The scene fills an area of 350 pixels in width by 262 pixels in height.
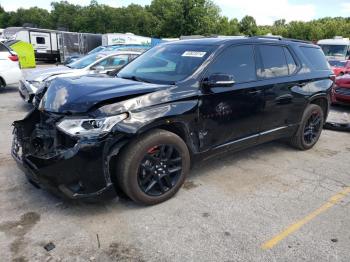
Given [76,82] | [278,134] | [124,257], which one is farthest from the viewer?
[278,134]

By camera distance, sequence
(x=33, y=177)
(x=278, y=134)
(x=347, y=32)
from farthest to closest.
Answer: (x=347, y=32) < (x=278, y=134) < (x=33, y=177)

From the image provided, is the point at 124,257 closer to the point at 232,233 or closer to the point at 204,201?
the point at 232,233

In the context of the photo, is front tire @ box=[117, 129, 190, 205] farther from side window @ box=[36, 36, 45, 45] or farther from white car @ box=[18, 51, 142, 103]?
side window @ box=[36, 36, 45, 45]

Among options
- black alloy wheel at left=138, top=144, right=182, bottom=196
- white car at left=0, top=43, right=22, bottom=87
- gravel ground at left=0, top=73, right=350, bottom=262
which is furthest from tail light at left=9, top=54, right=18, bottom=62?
black alloy wheel at left=138, top=144, right=182, bottom=196

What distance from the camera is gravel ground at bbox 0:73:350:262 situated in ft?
9.63

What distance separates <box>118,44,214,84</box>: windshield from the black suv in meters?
0.01

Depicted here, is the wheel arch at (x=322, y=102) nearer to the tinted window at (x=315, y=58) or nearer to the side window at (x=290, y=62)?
the tinted window at (x=315, y=58)

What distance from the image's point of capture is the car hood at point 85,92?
3.28m

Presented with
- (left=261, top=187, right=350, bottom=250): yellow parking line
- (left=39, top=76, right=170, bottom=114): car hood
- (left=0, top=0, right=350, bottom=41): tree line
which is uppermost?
(left=0, top=0, right=350, bottom=41): tree line

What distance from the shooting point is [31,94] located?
25.6ft

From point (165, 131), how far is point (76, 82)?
1084 millimetres

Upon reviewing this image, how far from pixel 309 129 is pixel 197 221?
3234mm

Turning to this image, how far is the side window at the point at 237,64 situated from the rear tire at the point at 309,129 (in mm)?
1593

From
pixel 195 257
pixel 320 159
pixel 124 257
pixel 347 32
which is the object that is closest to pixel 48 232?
pixel 124 257
